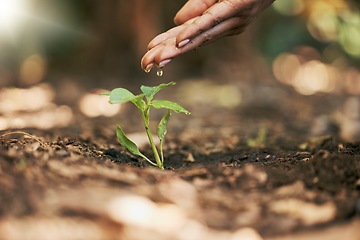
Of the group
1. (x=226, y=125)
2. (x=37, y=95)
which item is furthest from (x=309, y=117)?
(x=37, y=95)

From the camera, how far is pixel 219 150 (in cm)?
225

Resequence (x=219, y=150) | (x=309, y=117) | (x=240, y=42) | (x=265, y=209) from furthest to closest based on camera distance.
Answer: (x=240, y=42) < (x=309, y=117) < (x=219, y=150) < (x=265, y=209)

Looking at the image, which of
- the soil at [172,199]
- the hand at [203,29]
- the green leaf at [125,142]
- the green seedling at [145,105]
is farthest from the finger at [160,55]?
the soil at [172,199]

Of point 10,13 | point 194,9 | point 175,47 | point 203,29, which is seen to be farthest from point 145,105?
point 10,13

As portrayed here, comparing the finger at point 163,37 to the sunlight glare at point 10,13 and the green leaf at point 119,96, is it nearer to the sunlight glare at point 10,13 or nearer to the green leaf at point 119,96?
the green leaf at point 119,96

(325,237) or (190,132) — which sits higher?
(190,132)

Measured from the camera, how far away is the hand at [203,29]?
190 cm

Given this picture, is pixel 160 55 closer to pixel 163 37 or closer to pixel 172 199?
pixel 163 37

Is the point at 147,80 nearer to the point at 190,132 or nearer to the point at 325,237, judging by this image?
the point at 190,132

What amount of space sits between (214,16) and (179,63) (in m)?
3.73

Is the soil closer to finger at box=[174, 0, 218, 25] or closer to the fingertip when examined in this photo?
the fingertip

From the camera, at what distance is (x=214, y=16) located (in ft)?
6.49

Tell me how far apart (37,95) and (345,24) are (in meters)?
4.13

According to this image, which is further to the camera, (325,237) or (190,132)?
(190,132)
